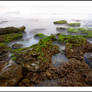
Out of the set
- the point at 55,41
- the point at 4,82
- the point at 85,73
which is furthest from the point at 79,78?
the point at 55,41

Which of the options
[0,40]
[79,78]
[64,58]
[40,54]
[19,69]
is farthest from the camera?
[0,40]

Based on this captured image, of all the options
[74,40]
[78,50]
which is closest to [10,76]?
[78,50]

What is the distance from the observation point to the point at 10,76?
532 centimetres

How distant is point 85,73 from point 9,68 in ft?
18.5

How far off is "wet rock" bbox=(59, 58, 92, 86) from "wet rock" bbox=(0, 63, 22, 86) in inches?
119

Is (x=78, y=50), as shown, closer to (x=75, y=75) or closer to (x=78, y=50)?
(x=78, y=50)

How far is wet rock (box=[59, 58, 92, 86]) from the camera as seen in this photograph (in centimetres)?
520

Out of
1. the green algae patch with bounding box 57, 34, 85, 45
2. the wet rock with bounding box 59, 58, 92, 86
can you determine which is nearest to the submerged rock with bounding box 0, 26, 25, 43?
the green algae patch with bounding box 57, 34, 85, 45

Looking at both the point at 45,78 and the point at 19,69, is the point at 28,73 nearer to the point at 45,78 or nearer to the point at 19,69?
the point at 19,69

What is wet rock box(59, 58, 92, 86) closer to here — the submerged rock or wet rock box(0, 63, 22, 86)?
wet rock box(0, 63, 22, 86)

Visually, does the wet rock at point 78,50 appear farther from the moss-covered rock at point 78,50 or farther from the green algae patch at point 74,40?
the green algae patch at point 74,40

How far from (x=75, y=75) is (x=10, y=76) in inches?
180

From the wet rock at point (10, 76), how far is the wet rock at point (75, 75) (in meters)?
3.01

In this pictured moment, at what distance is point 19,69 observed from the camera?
584cm
